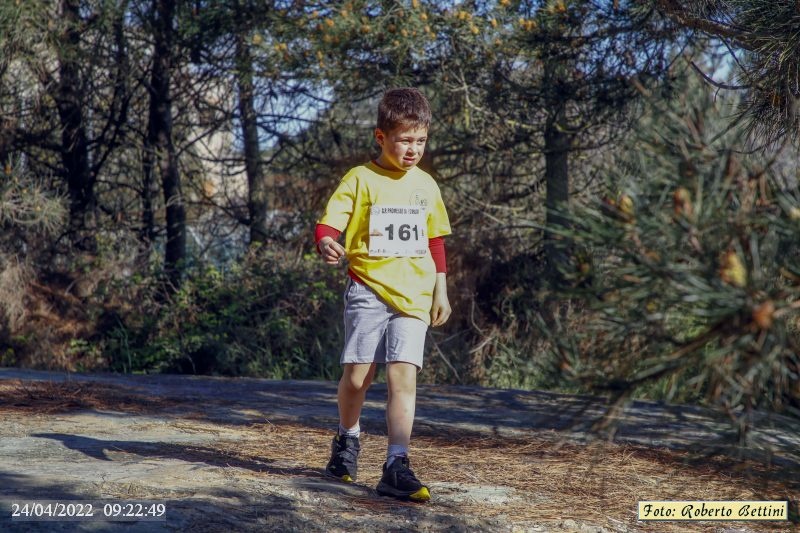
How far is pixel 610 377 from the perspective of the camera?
5.82ft

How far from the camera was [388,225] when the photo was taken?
3.78 metres

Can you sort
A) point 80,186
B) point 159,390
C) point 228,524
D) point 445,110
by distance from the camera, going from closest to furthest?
point 228,524 < point 159,390 < point 445,110 < point 80,186

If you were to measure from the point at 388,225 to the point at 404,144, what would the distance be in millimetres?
340

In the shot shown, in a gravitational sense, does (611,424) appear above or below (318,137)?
below

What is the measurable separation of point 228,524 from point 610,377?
61.5 inches

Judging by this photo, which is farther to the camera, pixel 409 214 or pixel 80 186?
pixel 80 186

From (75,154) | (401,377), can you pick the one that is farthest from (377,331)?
(75,154)

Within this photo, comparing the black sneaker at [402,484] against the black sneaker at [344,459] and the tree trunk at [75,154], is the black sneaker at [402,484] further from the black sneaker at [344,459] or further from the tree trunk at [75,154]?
the tree trunk at [75,154]

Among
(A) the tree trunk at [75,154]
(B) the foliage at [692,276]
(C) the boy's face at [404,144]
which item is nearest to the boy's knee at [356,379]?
(C) the boy's face at [404,144]

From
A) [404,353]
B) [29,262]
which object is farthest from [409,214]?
[29,262]

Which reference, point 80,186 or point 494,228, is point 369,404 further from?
point 80,186

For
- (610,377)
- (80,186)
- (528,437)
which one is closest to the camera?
(610,377)

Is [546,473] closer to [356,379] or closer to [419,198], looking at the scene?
[356,379]

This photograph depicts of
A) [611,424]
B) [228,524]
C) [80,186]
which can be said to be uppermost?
[80,186]
